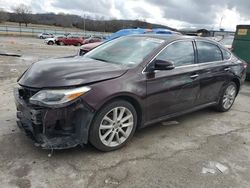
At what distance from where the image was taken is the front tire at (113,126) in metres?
3.30

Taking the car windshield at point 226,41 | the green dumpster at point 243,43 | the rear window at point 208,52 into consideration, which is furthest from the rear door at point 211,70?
the car windshield at point 226,41

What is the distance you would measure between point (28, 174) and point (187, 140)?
2308 mm

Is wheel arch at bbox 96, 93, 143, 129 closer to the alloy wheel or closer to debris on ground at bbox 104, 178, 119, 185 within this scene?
the alloy wheel

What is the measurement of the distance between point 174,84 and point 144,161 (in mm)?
1305

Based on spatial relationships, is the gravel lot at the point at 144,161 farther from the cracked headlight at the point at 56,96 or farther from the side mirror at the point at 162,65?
the side mirror at the point at 162,65

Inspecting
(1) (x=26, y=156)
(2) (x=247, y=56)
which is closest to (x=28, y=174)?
(1) (x=26, y=156)

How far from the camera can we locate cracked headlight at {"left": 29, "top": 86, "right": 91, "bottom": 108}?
10.0 ft

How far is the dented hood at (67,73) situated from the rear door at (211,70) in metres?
1.69

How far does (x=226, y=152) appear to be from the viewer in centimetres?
376

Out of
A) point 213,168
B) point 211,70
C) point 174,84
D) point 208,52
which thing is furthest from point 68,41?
point 213,168

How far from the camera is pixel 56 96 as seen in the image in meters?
3.07

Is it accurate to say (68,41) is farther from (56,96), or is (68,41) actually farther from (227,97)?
(56,96)

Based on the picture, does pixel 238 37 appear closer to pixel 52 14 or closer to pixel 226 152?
pixel 226 152

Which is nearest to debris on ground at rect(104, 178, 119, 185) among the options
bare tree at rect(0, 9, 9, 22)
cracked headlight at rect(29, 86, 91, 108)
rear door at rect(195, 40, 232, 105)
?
cracked headlight at rect(29, 86, 91, 108)
